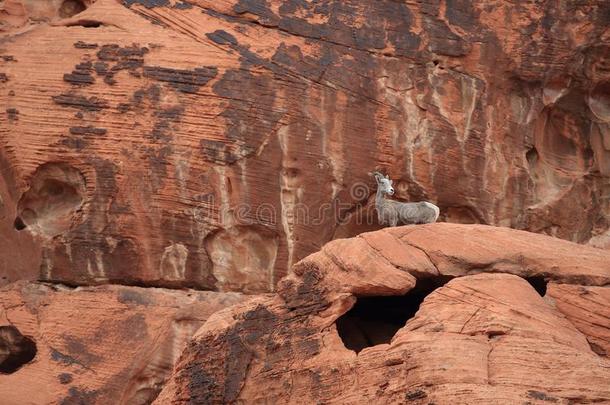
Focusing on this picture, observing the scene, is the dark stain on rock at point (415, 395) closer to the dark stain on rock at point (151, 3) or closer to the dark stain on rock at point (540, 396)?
the dark stain on rock at point (540, 396)

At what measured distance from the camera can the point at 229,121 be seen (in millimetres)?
12445

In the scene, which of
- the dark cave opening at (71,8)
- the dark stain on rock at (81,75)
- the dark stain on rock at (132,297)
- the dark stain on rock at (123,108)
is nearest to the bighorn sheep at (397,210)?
the dark stain on rock at (132,297)

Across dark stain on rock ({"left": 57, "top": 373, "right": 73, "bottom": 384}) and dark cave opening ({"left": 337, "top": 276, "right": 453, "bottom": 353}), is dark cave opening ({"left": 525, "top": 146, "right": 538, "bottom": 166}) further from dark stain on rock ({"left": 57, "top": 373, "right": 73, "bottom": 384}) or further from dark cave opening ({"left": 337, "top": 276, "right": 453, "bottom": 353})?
dark stain on rock ({"left": 57, "top": 373, "right": 73, "bottom": 384})

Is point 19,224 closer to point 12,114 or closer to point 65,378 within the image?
point 12,114

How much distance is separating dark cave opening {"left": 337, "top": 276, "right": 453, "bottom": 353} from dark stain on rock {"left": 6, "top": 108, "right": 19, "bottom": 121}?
3.87 m

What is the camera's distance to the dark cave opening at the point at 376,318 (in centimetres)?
1117

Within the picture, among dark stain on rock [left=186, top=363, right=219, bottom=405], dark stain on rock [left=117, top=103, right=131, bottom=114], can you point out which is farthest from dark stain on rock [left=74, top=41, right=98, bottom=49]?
dark stain on rock [left=186, top=363, right=219, bottom=405]

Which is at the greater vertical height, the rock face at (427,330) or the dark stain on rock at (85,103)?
the dark stain on rock at (85,103)

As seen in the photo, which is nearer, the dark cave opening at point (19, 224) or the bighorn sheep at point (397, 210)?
the bighorn sheep at point (397, 210)

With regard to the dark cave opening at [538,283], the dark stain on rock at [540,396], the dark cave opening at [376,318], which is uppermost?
the dark cave opening at [538,283]

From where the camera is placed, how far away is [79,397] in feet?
38.9

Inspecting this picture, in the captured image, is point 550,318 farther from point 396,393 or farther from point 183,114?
point 183,114

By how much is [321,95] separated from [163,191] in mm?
1827

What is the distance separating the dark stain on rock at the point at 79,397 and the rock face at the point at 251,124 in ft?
4.07
